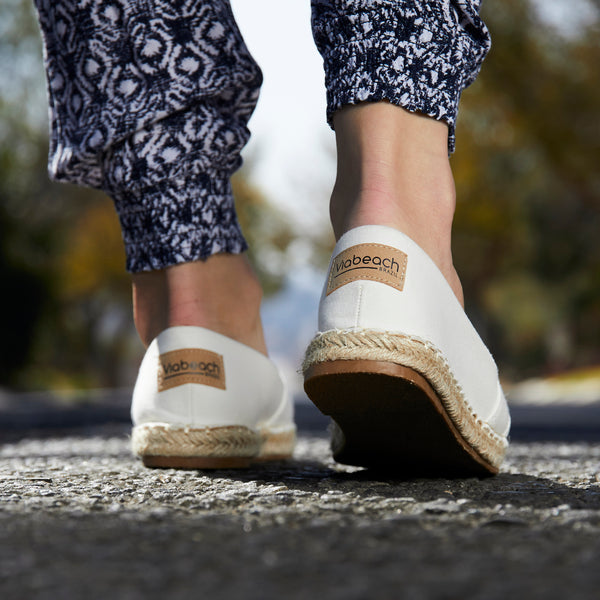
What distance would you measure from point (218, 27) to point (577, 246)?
14.1m

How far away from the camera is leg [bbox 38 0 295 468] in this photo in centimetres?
135

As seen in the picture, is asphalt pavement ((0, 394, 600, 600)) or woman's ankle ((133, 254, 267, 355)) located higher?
woman's ankle ((133, 254, 267, 355))

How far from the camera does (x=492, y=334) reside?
18.3 meters

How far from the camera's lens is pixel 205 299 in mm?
1415

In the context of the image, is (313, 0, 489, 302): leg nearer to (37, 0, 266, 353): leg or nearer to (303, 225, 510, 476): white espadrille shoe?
(303, 225, 510, 476): white espadrille shoe

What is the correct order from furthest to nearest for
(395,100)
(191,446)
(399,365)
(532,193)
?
(532,193) < (191,446) < (395,100) < (399,365)

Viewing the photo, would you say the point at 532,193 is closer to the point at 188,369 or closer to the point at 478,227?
the point at 478,227

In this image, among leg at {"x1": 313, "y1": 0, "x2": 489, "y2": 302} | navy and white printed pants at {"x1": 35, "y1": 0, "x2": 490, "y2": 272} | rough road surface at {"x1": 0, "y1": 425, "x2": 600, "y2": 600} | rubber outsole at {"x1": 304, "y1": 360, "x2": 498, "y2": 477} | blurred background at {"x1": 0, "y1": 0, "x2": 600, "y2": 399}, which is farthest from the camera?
blurred background at {"x1": 0, "y1": 0, "x2": 600, "y2": 399}

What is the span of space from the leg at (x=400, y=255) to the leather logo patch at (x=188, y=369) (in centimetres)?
27

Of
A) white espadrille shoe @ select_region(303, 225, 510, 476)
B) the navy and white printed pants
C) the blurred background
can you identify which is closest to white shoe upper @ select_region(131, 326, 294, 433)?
the navy and white printed pants

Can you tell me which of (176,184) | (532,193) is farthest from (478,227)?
(176,184)

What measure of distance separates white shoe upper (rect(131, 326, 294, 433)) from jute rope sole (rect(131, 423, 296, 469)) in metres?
0.02

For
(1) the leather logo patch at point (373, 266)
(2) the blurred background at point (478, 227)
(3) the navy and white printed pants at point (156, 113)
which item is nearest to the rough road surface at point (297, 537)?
(1) the leather logo patch at point (373, 266)

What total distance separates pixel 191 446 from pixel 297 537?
2.12 feet
